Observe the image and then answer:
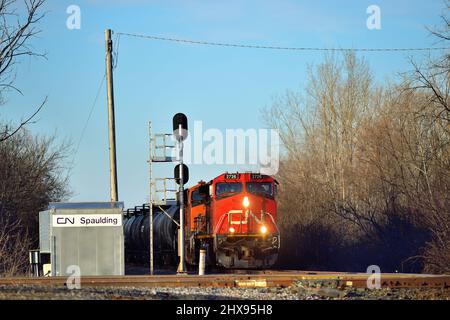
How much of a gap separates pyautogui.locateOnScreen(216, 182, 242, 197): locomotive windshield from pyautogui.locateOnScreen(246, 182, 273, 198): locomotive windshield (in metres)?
0.34

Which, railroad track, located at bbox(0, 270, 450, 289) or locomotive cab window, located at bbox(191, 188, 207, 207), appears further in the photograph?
locomotive cab window, located at bbox(191, 188, 207, 207)

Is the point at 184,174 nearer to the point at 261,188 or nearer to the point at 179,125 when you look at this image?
the point at 179,125

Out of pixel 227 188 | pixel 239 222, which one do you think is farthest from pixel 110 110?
pixel 239 222

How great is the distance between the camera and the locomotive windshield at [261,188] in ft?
87.7

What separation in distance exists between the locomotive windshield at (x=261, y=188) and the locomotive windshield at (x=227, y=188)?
34 cm

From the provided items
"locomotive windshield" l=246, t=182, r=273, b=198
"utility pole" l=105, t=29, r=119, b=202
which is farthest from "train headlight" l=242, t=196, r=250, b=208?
"utility pole" l=105, t=29, r=119, b=202

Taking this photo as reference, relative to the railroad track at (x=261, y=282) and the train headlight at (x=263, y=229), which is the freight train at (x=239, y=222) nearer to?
the train headlight at (x=263, y=229)

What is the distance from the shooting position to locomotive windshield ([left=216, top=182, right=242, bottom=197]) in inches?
1046

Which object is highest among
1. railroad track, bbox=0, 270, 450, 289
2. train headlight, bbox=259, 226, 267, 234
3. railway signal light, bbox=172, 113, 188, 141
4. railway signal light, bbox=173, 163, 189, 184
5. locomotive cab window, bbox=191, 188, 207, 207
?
railway signal light, bbox=172, 113, 188, 141

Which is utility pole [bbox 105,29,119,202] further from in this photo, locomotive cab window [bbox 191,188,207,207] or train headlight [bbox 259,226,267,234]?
train headlight [bbox 259,226,267,234]

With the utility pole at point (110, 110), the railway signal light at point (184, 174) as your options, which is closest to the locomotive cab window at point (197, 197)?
the utility pole at point (110, 110)

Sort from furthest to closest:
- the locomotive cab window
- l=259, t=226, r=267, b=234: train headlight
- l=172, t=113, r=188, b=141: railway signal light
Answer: the locomotive cab window
l=259, t=226, r=267, b=234: train headlight
l=172, t=113, r=188, b=141: railway signal light
